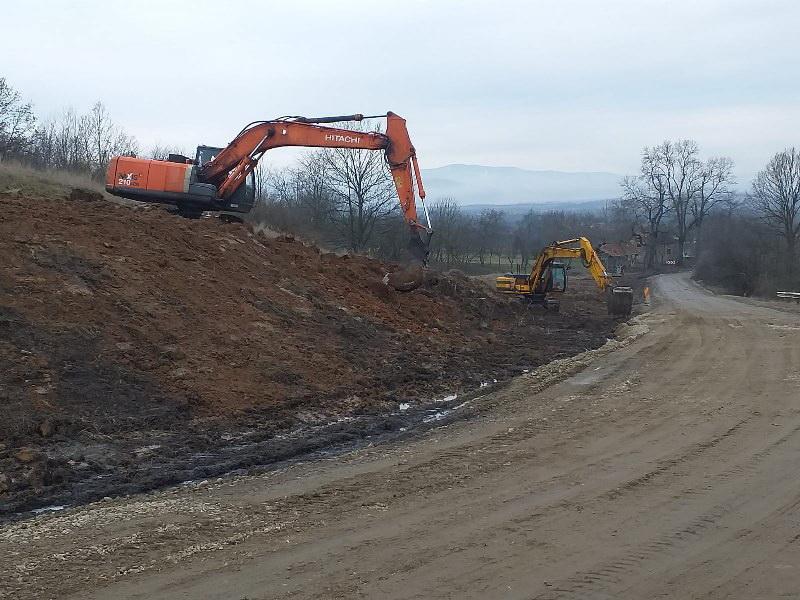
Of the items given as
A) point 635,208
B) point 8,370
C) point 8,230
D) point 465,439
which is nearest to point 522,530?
point 465,439

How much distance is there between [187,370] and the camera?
11219 mm

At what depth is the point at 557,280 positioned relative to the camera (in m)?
30.2

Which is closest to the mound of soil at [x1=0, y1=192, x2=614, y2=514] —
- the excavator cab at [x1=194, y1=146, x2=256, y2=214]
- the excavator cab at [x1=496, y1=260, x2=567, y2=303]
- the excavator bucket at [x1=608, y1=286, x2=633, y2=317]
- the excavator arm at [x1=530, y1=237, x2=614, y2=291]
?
the excavator cab at [x1=194, y1=146, x2=256, y2=214]

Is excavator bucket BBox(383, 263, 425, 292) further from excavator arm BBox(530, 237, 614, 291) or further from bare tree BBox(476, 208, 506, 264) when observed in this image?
bare tree BBox(476, 208, 506, 264)

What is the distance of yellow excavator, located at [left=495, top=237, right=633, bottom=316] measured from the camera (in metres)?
27.9

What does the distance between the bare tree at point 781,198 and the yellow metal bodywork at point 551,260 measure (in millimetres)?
42907

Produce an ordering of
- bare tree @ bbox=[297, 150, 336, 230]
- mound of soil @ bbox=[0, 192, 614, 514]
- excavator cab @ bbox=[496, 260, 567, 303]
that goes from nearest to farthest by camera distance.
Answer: mound of soil @ bbox=[0, 192, 614, 514] < excavator cab @ bbox=[496, 260, 567, 303] < bare tree @ bbox=[297, 150, 336, 230]

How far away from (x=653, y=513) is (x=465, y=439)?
321 centimetres

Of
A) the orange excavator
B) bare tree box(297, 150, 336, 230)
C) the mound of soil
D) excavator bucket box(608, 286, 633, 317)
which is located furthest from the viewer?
bare tree box(297, 150, 336, 230)

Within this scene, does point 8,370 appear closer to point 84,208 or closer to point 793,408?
point 84,208

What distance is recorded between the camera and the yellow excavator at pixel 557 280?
91.6 ft

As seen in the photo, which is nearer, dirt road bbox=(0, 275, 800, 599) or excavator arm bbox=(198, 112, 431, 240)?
dirt road bbox=(0, 275, 800, 599)

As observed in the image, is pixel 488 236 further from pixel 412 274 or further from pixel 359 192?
pixel 412 274

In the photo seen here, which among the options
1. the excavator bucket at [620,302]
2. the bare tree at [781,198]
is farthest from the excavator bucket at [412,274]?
the bare tree at [781,198]
